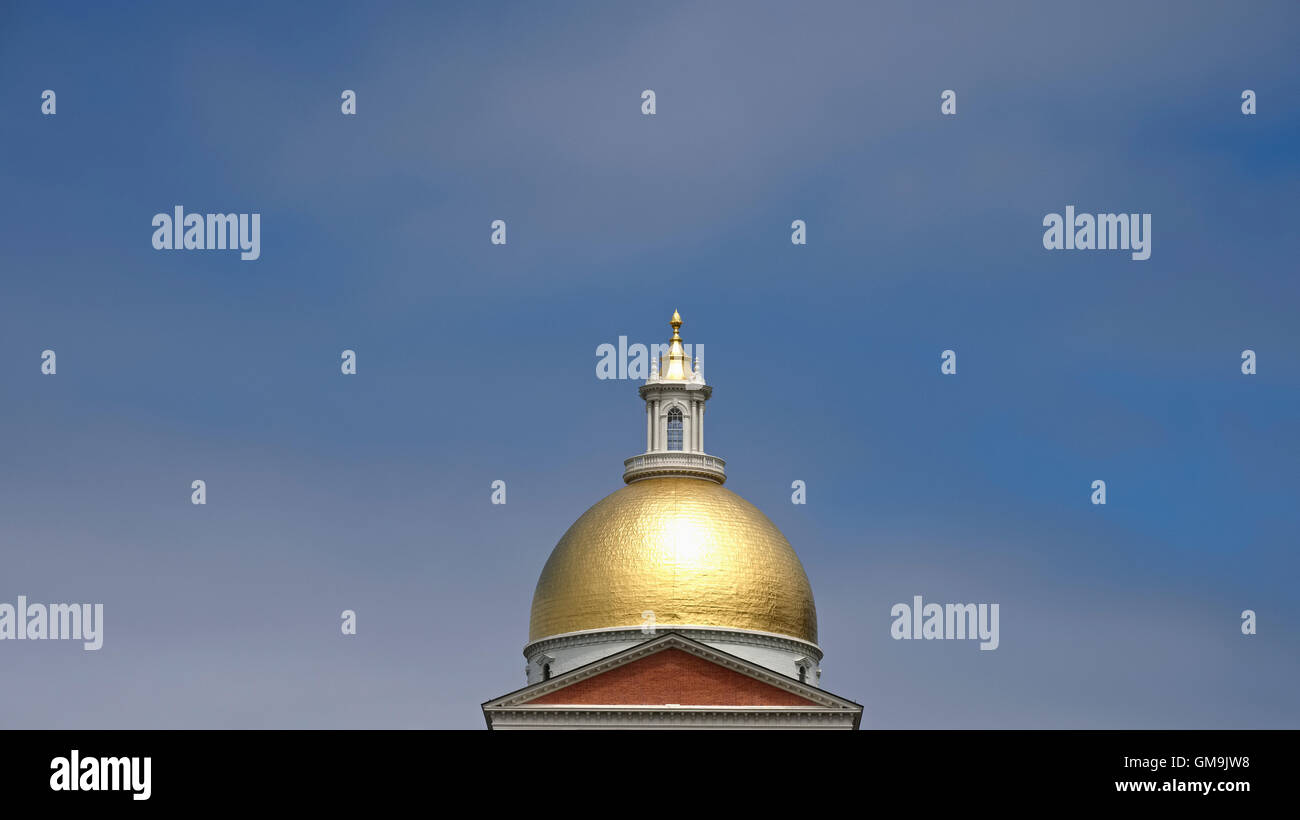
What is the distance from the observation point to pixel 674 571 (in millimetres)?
90812

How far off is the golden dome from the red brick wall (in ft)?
7.09

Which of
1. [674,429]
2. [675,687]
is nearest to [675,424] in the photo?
[674,429]

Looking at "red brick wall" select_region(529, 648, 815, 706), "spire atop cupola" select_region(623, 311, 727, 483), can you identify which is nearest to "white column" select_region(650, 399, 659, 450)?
"spire atop cupola" select_region(623, 311, 727, 483)

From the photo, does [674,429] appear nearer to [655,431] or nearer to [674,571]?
[655,431]

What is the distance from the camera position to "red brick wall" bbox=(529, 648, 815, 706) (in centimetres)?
8838

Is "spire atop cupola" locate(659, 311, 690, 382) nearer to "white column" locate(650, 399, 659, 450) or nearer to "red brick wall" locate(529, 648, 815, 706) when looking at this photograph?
"white column" locate(650, 399, 659, 450)

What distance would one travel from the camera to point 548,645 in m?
92.4

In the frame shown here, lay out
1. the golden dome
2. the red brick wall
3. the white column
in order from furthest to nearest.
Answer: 1. the white column
2. the golden dome
3. the red brick wall

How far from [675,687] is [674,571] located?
4.11 metres
